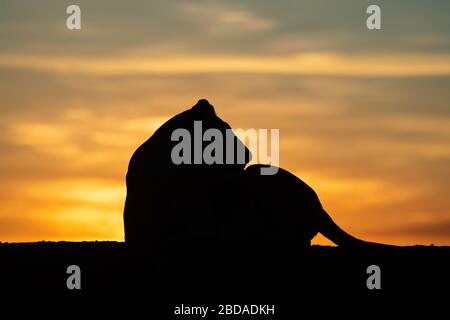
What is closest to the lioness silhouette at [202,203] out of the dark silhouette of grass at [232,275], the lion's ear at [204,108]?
the lion's ear at [204,108]

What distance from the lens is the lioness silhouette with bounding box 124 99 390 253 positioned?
16156 millimetres

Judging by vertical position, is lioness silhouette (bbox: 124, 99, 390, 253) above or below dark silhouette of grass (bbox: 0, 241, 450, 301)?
above

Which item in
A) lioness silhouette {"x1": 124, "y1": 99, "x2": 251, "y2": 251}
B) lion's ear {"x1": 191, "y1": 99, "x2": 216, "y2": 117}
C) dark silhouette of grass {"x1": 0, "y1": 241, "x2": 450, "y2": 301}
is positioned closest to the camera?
dark silhouette of grass {"x1": 0, "y1": 241, "x2": 450, "y2": 301}

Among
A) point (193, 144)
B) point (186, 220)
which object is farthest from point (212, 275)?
point (193, 144)

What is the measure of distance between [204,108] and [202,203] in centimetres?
147

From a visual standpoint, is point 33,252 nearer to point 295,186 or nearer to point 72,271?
point 72,271

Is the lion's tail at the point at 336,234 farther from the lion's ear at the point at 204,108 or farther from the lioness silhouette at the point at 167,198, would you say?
the lion's ear at the point at 204,108

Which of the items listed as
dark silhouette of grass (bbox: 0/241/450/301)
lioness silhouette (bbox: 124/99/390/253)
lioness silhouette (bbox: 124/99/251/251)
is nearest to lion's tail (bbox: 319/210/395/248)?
dark silhouette of grass (bbox: 0/241/450/301)

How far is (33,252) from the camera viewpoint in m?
19.0

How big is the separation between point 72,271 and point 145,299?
1776mm

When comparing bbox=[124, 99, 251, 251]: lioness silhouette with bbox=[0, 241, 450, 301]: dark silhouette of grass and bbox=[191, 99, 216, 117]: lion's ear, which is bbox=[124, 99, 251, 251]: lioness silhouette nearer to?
bbox=[191, 99, 216, 117]: lion's ear

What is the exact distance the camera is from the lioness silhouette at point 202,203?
53.0ft
